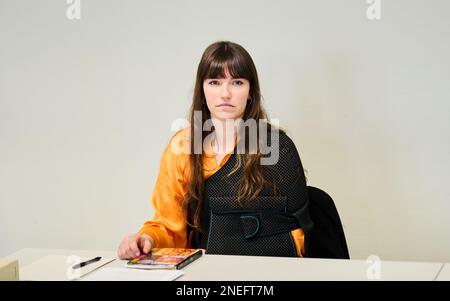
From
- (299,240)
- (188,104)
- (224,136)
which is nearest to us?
(299,240)

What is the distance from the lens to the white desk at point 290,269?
4.67 feet

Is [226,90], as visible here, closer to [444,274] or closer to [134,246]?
[134,246]

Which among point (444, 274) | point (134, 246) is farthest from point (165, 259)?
point (444, 274)

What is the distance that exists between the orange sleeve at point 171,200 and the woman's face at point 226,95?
21cm

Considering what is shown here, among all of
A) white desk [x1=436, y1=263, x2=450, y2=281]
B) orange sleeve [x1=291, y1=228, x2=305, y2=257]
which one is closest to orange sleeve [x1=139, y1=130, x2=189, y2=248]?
orange sleeve [x1=291, y1=228, x2=305, y2=257]

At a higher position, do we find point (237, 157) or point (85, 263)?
point (237, 157)

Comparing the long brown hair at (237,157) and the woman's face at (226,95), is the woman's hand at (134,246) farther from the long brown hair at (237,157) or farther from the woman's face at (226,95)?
the woman's face at (226,95)

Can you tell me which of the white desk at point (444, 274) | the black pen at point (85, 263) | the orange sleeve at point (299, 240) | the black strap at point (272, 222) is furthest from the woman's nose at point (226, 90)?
the white desk at point (444, 274)

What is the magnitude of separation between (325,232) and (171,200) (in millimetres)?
536

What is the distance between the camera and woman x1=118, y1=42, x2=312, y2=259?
187 cm

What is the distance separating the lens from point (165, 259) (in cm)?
158

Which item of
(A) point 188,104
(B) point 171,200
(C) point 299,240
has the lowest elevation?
(C) point 299,240
